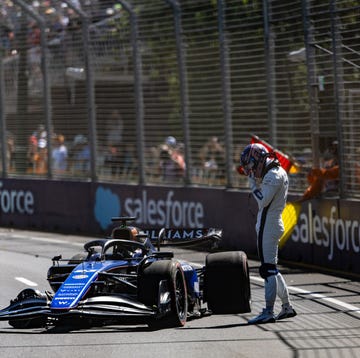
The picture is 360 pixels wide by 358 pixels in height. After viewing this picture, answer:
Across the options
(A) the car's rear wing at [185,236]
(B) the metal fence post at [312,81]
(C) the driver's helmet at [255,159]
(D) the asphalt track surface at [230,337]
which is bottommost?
(D) the asphalt track surface at [230,337]

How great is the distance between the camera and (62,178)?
23.6m

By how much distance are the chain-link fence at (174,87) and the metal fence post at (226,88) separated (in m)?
0.02

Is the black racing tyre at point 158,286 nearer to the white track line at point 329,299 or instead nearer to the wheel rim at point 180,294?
the wheel rim at point 180,294

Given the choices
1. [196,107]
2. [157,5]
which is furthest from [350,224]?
[157,5]

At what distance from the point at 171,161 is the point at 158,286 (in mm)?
10492

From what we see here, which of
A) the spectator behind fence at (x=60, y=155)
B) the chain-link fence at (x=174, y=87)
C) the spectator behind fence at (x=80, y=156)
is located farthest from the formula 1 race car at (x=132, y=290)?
the spectator behind fence at (x=60, y=155)

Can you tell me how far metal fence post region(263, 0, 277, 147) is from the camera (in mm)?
17828

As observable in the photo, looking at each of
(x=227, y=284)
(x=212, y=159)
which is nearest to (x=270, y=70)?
(x=212, y=159)

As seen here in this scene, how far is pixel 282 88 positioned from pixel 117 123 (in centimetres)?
525

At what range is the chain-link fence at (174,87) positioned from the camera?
16.6 m

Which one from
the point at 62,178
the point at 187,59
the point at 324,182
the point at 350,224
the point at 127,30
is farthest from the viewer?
the point at 62,178

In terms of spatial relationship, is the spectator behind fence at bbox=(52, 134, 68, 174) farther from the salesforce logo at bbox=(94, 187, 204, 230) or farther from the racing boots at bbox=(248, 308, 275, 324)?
the racing boots at bbox=(248, 308, 275, 324)

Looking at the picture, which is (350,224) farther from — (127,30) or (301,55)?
(127,30)

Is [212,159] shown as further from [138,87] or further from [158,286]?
[158,286]
